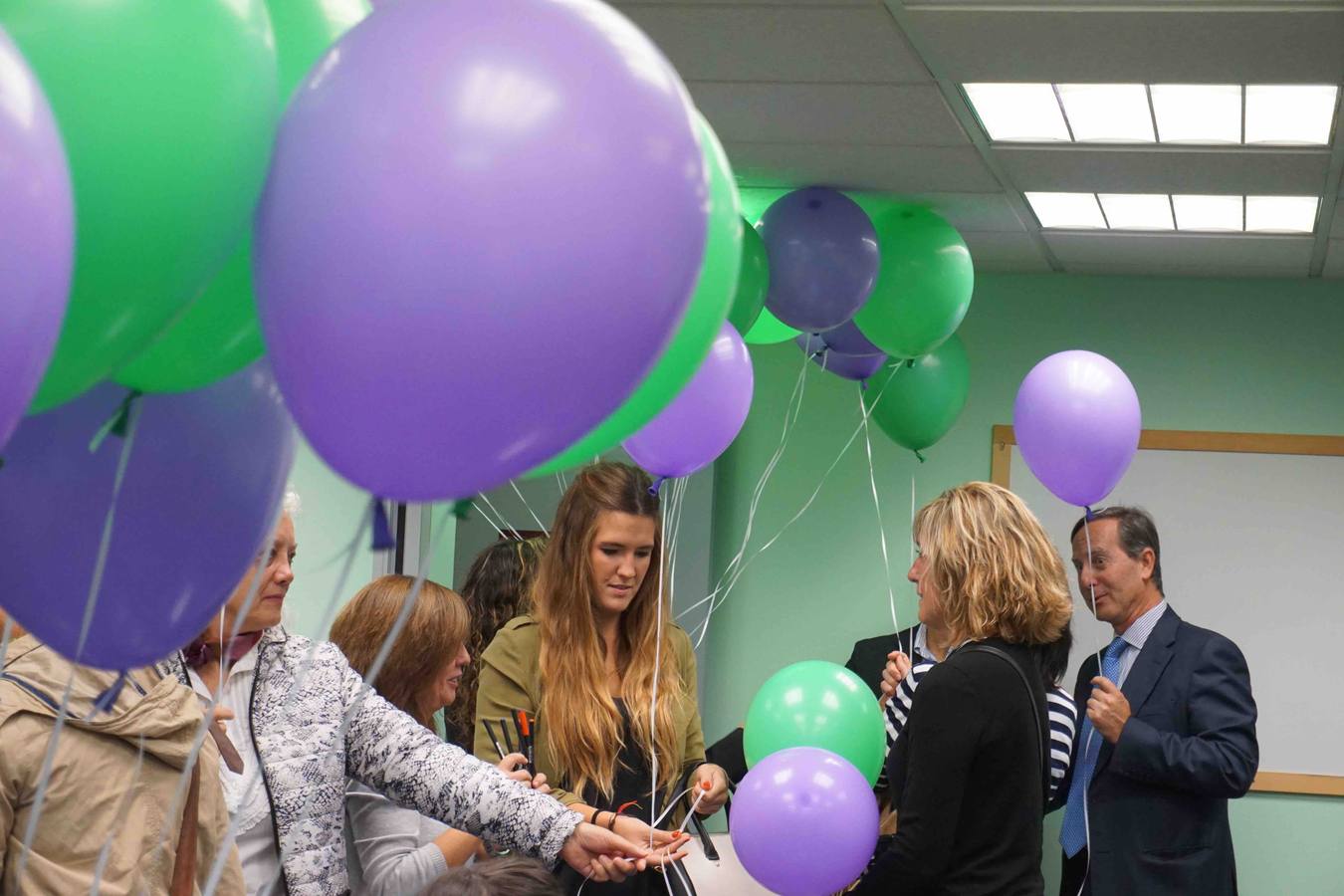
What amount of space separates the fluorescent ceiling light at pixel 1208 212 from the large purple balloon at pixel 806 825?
6.70 feet

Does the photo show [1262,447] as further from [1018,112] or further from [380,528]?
[380,528]

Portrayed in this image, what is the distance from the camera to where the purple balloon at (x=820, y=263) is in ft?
10.9

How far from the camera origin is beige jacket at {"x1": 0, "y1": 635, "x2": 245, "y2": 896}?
168cm

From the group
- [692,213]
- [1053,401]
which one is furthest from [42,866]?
[1053,401]

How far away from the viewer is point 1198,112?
3129 millimetres

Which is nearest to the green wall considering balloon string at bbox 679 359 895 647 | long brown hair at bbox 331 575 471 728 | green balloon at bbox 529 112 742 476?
balloon string at bbox 679 359 895 647

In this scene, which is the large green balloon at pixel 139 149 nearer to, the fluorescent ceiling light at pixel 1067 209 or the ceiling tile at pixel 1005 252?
the fluorescent ceiling light at pixel 1067 209

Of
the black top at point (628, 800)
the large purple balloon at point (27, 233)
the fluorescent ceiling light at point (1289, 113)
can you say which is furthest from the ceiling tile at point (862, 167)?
the large purple balloon at point (27, 233)

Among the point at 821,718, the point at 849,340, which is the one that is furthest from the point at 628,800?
the point at 849,340

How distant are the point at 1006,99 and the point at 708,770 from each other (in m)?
1.49

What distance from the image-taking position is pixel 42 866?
168 centimetres

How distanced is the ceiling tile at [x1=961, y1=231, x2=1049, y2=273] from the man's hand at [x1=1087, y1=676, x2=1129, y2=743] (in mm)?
1505

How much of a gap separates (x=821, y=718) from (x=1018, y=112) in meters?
1.36

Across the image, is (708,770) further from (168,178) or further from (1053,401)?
(168,178)
